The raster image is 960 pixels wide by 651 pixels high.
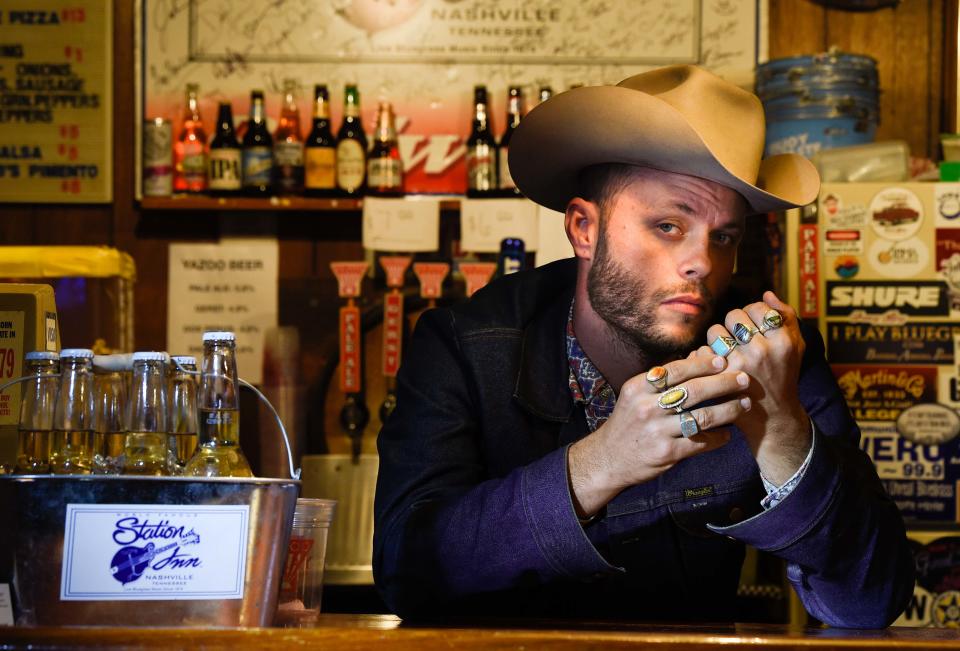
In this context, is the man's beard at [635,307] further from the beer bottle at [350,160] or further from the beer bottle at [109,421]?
the beer bottle at [350,160]

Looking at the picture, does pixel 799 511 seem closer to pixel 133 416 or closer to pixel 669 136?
pixel 669 136

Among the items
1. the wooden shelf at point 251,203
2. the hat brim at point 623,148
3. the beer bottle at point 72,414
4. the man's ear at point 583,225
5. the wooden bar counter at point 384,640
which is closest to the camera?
the wooden bar counter at point 384,640

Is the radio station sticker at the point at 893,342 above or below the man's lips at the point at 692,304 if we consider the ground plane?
below

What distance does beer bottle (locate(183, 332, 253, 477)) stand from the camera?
4.10 feet

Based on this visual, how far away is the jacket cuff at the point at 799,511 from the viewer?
55.3 inches

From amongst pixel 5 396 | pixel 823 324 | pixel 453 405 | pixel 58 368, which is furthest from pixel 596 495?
pixel 823 324

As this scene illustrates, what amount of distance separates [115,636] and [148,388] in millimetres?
313

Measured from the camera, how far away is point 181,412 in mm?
1276

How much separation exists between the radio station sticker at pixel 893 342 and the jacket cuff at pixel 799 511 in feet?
5.83

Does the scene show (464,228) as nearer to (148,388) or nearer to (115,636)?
(148,388)

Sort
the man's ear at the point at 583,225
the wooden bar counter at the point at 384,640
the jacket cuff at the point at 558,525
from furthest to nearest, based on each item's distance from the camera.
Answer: the man's ear at the point at 583,225 → the jacket cuff at the point at 558,525 → the wooden bar counter at the point at 384,640

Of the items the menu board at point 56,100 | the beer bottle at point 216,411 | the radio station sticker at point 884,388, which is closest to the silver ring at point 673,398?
the beer bottle at point 216,411

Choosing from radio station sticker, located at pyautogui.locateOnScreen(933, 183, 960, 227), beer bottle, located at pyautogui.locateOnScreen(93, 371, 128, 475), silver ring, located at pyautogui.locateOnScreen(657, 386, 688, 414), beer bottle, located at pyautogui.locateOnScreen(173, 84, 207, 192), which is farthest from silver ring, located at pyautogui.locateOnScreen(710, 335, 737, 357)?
beer bottle, located at pyautogui.locateOnScreen(173, 84, 207, 192)

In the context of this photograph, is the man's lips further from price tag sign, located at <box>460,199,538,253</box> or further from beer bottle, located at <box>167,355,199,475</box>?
price tag sign, located at <box>460,199,538,253</box>
